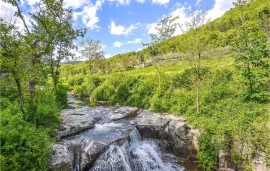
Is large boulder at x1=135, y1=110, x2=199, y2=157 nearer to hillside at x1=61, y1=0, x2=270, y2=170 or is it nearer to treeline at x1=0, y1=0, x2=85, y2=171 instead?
hillside at x1=61, y1=0, x2=270, y2=170

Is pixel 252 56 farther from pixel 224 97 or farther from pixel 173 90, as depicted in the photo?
pixel 173 90

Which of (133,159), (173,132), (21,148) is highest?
(21,148)

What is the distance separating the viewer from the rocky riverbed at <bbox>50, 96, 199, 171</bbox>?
10.5 metres

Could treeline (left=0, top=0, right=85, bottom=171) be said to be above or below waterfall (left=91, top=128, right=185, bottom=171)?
above

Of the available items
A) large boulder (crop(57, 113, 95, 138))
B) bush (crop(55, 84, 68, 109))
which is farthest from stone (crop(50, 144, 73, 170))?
bush (crop(55, 84, 68, 109))

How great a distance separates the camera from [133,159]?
12172mm

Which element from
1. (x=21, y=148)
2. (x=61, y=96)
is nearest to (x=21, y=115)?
(x=21, y=148)

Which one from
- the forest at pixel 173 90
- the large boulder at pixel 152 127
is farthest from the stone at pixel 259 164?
the large boulder at pixel 152 127

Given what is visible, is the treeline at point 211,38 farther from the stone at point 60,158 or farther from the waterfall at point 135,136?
the stone at point 60,158

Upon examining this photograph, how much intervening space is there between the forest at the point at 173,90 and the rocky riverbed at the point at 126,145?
0.84 metres

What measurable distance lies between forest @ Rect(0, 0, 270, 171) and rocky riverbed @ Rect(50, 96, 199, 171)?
2.74 ft

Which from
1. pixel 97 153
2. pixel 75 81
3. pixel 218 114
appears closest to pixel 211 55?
pixel 218 114

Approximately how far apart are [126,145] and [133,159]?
110 centimetres

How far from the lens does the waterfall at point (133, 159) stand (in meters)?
10.8
